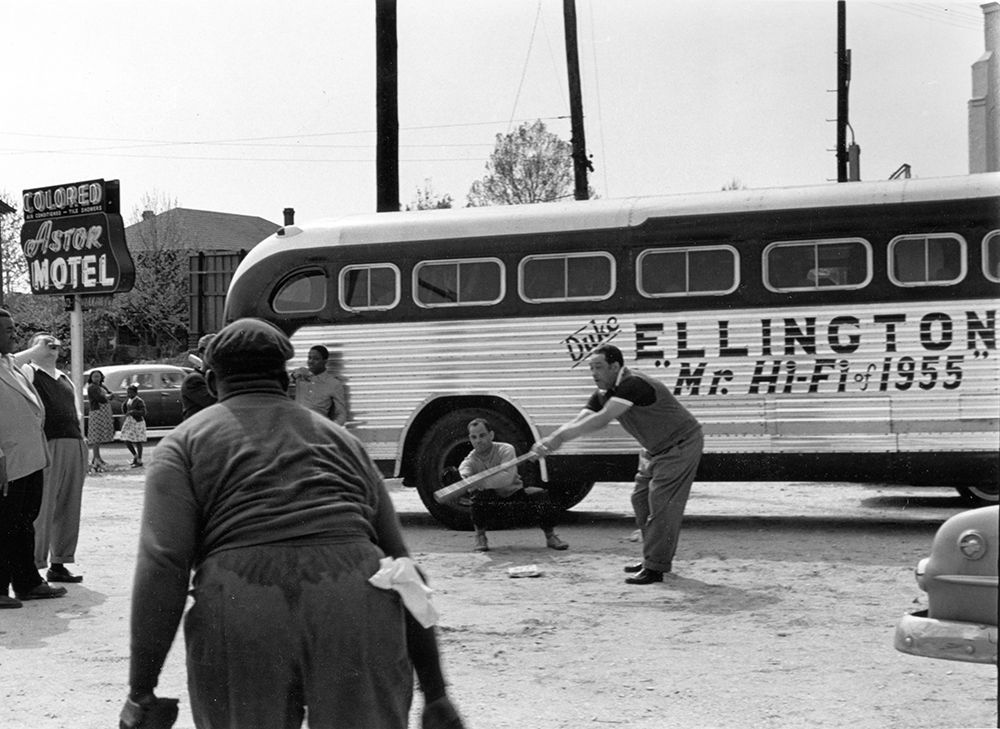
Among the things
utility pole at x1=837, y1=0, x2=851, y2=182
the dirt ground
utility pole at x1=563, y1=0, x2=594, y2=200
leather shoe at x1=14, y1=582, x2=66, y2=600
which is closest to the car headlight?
the dirt ground

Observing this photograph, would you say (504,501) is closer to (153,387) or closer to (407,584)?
(407,584)

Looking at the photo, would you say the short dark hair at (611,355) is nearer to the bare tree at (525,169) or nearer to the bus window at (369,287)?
the bus window at (369,287)

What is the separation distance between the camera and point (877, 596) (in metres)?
8.29

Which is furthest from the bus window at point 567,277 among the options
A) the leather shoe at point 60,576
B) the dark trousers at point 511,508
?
the leather shoe at point 60,576

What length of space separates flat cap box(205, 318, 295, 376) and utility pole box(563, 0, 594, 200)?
2122 centimetres

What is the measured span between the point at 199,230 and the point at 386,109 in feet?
144

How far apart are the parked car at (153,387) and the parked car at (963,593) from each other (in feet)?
73.9

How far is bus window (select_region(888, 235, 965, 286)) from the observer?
11.0 meters

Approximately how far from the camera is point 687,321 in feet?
38.3

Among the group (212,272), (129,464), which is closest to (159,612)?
(129,464)

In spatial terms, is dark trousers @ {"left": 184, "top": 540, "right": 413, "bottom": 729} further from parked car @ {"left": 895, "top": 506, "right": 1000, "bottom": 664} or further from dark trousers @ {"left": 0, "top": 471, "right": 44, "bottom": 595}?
dark trousers @ {"left": 0, "top": 471, "right": 44, "bottom": 595}

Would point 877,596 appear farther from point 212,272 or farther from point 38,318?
point 38,318

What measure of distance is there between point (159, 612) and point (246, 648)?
0.21 metres

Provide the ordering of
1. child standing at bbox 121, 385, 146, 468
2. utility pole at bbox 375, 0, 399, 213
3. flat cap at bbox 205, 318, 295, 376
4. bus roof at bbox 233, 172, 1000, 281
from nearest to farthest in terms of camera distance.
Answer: flat cap at bbox 205, 318, 295, 376 < bus roof at bbox 233, 172, 1000, 281 < utility pole at bbox 375, 0, 399, 213 < child standing at bbox 121, 385, 146, 468
